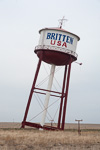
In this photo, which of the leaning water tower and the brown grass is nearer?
the brown grass

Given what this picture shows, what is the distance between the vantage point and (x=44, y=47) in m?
29.2

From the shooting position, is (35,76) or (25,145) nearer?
(25,145)

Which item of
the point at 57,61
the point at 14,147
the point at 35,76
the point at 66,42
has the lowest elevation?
the point at 14,147

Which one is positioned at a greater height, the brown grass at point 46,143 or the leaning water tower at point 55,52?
the leaning water tower at point 55,52

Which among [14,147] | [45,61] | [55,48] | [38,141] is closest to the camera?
[14,147]

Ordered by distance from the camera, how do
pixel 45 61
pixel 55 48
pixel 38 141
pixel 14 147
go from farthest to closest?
pixel 45 61 < pixel 55 48 < pixel 38 141 < pixel 14 147

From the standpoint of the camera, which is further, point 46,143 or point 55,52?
point 55,52

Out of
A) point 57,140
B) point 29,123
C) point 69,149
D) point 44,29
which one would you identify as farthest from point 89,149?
point 44,29

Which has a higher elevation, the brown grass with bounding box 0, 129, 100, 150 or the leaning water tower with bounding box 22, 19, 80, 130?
the leaning water tower with bounding box 22, 19, 80, 130

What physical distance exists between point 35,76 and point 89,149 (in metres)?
13.9

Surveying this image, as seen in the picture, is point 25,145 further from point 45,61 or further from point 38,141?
point 45,61

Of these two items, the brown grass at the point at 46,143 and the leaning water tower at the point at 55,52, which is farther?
the leaning water tower at the point at 55,52

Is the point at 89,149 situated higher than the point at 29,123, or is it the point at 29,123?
the point at 29,123

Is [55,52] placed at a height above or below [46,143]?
above
